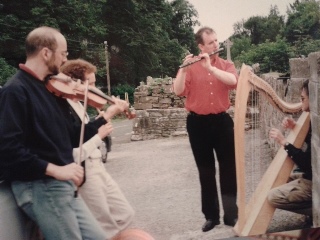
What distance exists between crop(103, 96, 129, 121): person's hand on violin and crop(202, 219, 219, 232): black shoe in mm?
657

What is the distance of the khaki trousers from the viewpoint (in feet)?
4.57

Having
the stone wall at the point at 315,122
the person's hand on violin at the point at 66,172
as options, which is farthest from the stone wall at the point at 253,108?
the person's hand on violin at the point at 66,172

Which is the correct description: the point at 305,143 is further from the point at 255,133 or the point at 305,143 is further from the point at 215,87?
the point at 215,87

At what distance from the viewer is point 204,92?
165cm

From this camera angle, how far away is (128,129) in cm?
139

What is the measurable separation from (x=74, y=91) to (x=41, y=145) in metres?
0.16

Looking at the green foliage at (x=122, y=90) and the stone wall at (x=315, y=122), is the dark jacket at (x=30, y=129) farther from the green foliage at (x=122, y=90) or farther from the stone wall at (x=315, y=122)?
the stone wall at (x=315, y=122)

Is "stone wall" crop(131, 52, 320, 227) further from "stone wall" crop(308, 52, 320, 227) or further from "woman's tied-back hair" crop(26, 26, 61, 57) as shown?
"woman's tied-back hair" crop(26, 26, 61, 57)

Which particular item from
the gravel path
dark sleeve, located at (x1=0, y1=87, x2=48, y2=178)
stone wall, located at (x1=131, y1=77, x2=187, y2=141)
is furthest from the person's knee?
dark sleeve, located at (x1=0, y1=87, x2=48, y2=178)

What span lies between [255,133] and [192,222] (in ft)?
1.30

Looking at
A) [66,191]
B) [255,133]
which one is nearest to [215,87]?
[255,133]

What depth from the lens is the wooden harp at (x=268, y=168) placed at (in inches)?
61.0

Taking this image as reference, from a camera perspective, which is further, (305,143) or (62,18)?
(305,143)

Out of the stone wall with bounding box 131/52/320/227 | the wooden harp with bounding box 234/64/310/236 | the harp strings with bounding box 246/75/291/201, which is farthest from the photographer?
the harp strings with bounding box 246/75/291/201
